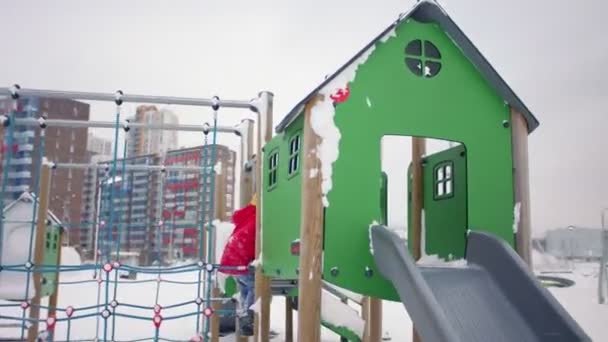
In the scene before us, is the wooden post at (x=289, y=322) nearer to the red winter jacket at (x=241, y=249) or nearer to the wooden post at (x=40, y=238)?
the red winter jacket at (x=241, y=249)

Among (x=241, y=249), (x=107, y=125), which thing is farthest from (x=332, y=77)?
(x=107, y=125)

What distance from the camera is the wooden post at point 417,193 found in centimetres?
430

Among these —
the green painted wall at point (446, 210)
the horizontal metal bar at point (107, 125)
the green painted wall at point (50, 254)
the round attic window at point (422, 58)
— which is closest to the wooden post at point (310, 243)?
the round attic window at point (422, 58)

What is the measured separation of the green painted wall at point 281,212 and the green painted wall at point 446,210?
1.19m

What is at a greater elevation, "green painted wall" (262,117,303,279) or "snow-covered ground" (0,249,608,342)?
"green painted wall" (262,117,303,279)

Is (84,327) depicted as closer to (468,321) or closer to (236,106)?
(236,106)

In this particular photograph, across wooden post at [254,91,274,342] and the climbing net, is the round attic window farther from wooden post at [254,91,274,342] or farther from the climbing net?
the climbing net

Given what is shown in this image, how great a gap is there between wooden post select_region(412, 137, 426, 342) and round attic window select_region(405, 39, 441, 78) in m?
1.16

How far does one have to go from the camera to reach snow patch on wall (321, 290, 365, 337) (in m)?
3.32

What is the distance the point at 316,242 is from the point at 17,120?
4.14 metres

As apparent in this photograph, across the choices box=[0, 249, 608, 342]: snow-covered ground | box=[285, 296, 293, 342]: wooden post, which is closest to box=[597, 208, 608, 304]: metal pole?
box=[0, 249, 608, 342]: snow-covered ground

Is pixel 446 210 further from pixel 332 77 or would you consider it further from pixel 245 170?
pixel 245 170

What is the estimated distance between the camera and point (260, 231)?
A: 4613 millimetres

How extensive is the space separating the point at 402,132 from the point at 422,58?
0.59 m
